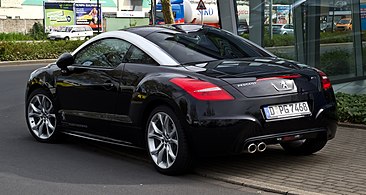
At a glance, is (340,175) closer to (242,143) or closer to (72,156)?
(242,143)

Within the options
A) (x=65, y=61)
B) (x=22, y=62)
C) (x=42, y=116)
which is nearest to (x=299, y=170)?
(x=65, y=61)

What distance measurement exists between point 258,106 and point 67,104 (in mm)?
2859

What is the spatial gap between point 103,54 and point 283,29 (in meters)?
6.89

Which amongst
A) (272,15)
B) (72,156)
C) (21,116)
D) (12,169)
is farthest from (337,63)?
(12,169)

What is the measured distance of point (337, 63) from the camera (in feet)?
44.6

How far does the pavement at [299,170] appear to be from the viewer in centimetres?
586

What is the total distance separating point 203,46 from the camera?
7.17 m

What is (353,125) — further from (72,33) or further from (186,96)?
(72,33)

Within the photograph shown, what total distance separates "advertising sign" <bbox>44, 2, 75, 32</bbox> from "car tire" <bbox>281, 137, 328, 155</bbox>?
52846 millimetres

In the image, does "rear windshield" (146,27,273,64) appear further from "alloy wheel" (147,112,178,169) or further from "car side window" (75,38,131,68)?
"alloy wheel" (147,112,178,169)

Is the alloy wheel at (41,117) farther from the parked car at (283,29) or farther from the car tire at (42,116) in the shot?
the parked car at (283,29)

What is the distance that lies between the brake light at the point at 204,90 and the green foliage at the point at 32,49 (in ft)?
76.1

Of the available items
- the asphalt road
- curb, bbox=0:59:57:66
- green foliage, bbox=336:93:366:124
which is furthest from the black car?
curb, bbox=0:59:57:66

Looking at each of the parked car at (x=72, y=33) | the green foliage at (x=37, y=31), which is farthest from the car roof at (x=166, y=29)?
the green foliage at (x=37, y=31)
